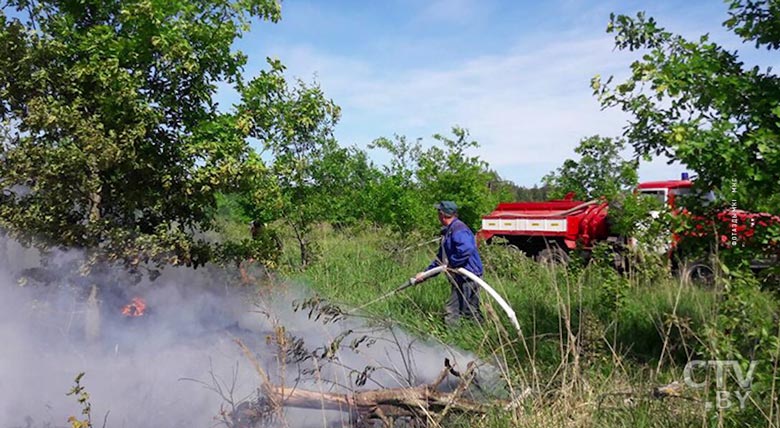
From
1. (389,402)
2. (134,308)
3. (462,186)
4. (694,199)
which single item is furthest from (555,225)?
(389,402)

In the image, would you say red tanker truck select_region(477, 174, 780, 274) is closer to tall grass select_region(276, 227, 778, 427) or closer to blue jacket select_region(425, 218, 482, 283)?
tall grass select_region(276, 227, 778, 427)

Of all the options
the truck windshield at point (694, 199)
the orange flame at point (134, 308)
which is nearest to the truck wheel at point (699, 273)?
the truck windshield at point (694, 199)

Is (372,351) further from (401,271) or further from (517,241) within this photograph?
(517,241)

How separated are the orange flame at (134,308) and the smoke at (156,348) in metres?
0.04

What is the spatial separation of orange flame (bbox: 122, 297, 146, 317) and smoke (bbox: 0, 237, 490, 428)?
40 millimetres

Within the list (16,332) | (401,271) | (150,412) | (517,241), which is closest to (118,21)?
(16,332)

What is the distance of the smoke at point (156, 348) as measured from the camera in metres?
3.59

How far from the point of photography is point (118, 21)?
4.88m

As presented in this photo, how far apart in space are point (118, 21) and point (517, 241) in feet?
25.1

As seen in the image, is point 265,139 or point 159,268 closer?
point 159,268

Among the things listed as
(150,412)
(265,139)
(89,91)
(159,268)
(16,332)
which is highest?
(89,91)

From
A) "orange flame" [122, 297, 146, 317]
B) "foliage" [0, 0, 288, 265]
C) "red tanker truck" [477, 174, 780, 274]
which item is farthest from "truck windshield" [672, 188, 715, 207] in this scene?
"red tanker truck" [477, 174, 780, 274]

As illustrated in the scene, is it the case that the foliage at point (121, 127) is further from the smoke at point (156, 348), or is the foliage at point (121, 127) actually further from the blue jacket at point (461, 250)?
the blue jacket at point (461, 250)

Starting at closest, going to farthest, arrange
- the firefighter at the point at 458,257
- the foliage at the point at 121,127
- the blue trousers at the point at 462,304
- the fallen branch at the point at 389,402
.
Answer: the fallen branch at the point at 389,402 < the foliage at the point at 121,127 < the blue trousers at the point at 462,304 < the firefighter at the point at 458,257
